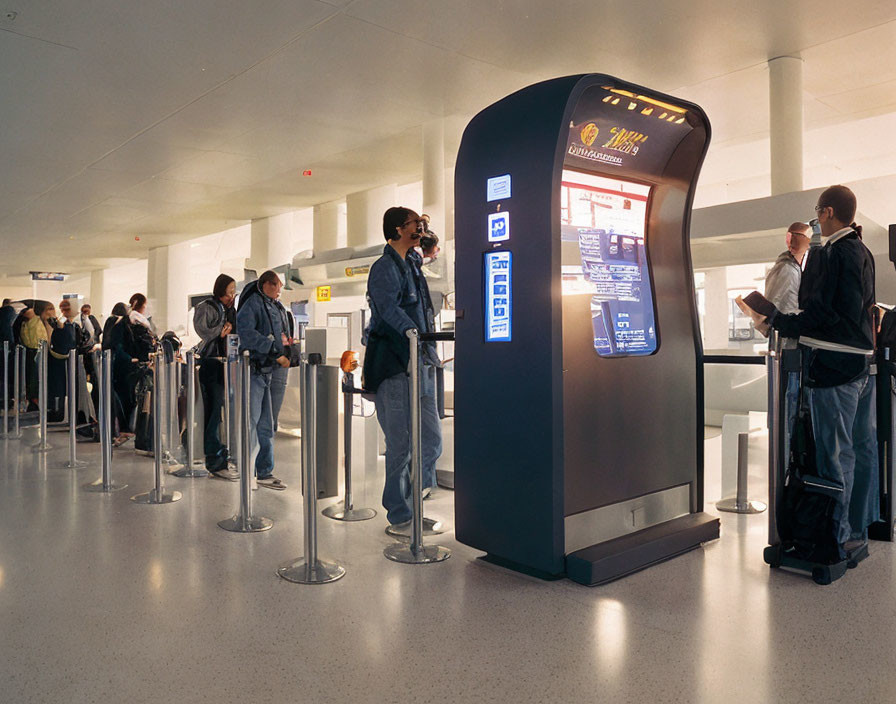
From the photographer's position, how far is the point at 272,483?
493cm

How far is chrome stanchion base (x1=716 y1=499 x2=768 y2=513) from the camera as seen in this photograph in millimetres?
4219

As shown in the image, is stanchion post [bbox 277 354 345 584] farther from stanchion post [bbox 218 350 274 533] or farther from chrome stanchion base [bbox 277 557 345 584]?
stanchion post [bbox 218 350 274 533]

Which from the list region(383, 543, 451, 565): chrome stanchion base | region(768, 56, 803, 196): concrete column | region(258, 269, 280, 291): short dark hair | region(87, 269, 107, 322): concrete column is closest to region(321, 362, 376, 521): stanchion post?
region(383, 543, 451, 565): chrome stanchion base

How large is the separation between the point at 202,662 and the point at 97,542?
1.66 m

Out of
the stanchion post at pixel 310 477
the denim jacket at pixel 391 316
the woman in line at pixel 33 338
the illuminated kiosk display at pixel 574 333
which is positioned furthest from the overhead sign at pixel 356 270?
the stanchion post at pixel 310 477

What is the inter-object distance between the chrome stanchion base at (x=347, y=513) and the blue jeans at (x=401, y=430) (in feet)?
0.99

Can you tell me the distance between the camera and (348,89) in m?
6.61

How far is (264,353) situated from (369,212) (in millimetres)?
6488

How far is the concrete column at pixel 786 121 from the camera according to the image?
19.3 feet

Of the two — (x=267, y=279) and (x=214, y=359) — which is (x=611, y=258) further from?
(x=214, y=359)

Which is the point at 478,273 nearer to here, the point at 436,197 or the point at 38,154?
the point at 436,197

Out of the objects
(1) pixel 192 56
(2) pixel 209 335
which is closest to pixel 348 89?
(1) pixel 192 56

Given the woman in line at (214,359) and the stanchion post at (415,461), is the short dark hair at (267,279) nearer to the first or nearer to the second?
the woman in line at (214,359)

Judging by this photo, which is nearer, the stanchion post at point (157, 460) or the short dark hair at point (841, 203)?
the short dark hair at point (841, 203)
